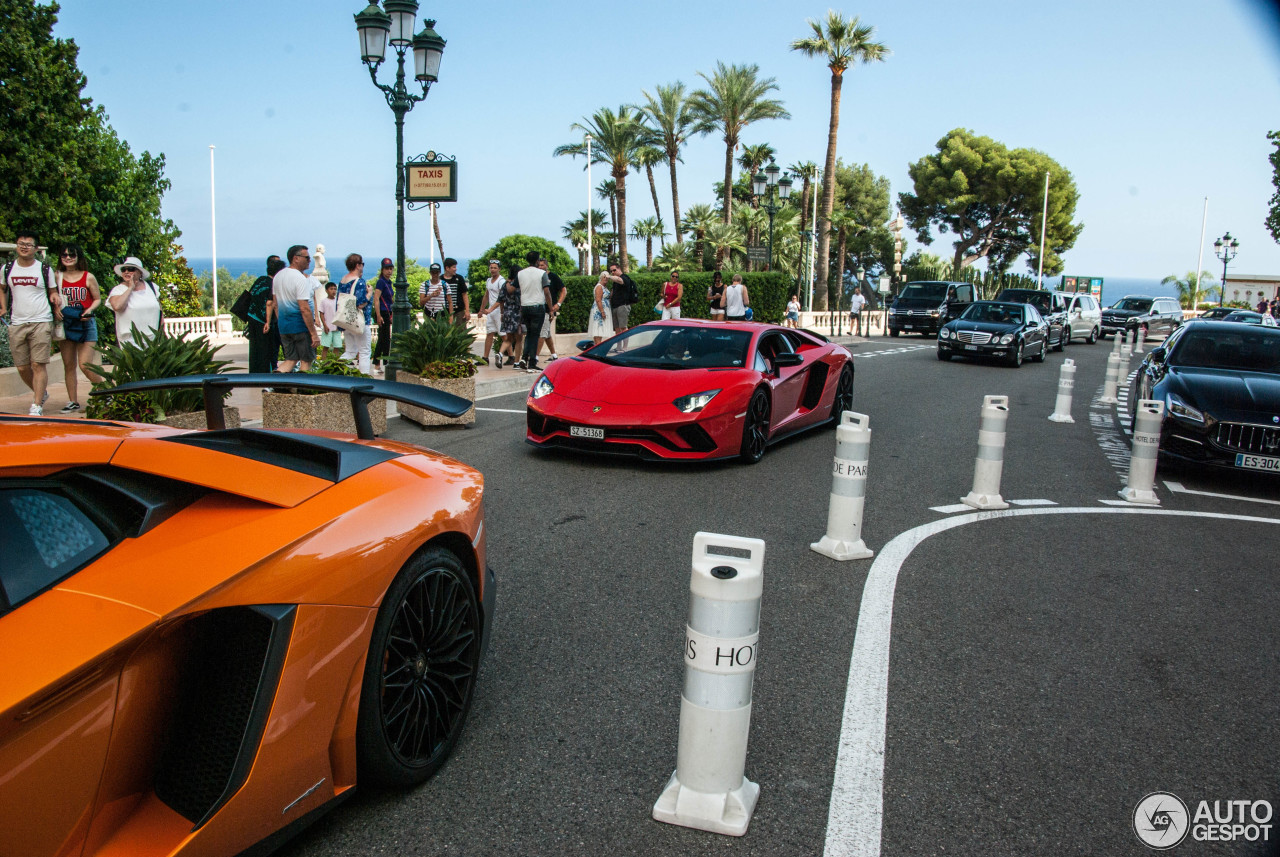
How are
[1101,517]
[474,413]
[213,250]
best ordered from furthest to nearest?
[213,250] < [474,413] < [1101,517]

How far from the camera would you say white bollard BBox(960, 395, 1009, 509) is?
6.95 meters

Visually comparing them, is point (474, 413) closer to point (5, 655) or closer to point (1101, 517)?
point (1101, 517)

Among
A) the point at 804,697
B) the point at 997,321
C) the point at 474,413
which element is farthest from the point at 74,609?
the point at 997,321

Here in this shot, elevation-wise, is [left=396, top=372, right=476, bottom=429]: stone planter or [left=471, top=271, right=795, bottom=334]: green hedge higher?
[left=471, top=271, right=795, bottom=334]: green hedge

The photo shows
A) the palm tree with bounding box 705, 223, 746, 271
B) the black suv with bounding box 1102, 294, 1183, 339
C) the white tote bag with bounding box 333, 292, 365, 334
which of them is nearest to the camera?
the white tote bag with bounding box 333, 292, 365, 334

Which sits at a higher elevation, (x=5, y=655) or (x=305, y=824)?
(x=5, y=655)

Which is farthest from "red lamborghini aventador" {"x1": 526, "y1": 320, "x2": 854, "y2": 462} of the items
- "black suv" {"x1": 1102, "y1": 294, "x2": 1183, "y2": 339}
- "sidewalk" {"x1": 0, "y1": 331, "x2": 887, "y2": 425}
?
"black suv" {"x1": 1102, "y1": 294, "x2": 1183, "y2": 339}

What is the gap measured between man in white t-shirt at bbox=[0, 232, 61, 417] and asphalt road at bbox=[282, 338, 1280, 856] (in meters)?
5.28

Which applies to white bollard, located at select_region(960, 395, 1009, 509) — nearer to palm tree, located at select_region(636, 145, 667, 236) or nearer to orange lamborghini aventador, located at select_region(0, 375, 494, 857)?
orange lamborghini aventador, located at select_region(0, 375, 494, 857)

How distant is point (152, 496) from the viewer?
2250 mm

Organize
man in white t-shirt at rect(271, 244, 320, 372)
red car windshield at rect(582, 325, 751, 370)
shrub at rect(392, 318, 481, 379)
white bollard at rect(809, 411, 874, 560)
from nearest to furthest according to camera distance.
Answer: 1. white bollard at rect(809, 411, 874, 560)
2. red car windshield at rect(582, 325, 751, 370)
3. man in white t-shirt at rect(271, 244, 320, 372)
4. shrub at rect(392, 318, 481, 379)

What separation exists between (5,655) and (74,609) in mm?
167

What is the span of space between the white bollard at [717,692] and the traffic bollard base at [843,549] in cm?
290

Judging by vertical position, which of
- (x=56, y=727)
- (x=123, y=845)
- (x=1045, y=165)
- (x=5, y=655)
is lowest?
(x=123, y=845)
